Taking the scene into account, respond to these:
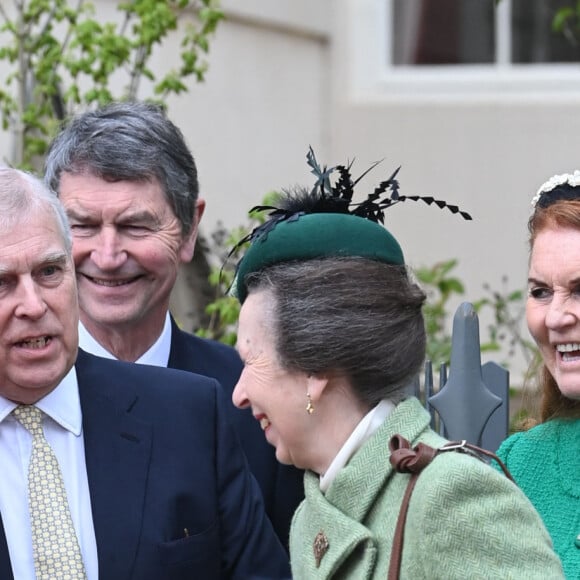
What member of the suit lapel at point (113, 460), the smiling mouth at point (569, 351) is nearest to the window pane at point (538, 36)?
the smiling mouth at point (569, 351)

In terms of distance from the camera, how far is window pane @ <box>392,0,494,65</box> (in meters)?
8.63

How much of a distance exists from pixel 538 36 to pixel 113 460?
237 inches

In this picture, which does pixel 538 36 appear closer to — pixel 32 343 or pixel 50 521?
pixel 32 343

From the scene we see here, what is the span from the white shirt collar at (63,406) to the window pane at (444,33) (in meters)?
5.67

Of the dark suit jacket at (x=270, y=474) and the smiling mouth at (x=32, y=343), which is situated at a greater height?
the smiling mouth at (x=32, y=343)

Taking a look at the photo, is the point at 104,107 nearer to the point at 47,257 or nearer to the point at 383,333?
the point at 47,257

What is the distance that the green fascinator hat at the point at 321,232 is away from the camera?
2916 mm

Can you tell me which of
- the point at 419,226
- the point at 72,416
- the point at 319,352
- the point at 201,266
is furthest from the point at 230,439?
the point at 419,226

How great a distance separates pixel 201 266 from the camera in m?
5.61

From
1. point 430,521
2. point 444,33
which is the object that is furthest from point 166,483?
point 444,33

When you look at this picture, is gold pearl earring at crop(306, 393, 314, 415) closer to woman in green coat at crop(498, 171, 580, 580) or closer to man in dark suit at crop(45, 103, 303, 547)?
woman in green coat at crop(498, 171, 580, 580)

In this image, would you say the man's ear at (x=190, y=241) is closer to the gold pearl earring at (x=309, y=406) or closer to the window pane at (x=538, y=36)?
the gold pearl earring at (x=309, y=406)

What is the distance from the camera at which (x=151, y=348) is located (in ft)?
13.0

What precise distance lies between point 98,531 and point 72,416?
29 centimetres
